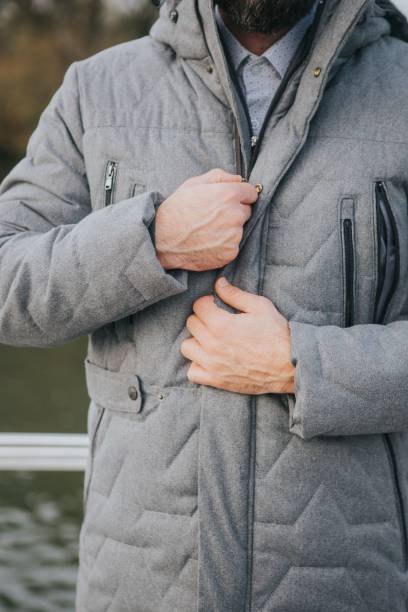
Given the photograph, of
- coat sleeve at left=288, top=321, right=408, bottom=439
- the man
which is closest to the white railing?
the man

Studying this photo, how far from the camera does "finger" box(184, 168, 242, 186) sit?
1312mm

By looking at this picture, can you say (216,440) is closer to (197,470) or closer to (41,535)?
(197,470)

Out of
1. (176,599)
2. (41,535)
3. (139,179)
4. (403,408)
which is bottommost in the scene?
(41,535)

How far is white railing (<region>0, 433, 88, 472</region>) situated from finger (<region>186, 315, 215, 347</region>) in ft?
1.94

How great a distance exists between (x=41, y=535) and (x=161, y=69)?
9.17ft

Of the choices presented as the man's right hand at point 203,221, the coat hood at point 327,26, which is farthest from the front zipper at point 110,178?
the coat hood at point 327,26

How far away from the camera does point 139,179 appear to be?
140cm

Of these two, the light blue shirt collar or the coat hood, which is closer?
the coat hood

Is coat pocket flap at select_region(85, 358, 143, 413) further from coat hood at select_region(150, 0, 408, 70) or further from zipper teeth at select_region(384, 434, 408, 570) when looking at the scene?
coat hood at select_region(150, 0, 408, 70)

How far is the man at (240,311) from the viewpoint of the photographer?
1.30 meters

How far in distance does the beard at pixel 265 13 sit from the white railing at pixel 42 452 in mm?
920

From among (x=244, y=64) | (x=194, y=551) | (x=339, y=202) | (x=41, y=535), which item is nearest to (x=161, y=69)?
(x=244, y=64)

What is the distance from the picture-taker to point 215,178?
1.31 meters

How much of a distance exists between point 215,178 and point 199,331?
0.24 m
